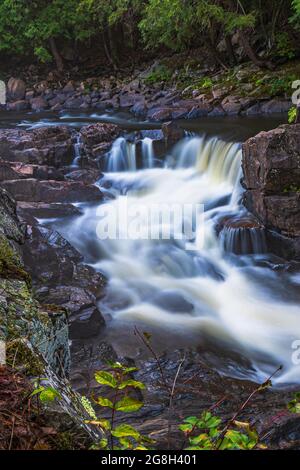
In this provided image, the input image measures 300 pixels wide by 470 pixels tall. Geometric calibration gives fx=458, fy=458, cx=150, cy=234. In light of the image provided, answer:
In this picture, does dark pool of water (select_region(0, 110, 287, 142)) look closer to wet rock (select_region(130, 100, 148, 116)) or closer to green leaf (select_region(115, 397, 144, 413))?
wet rock (select_region(130, 100, 148, 116))

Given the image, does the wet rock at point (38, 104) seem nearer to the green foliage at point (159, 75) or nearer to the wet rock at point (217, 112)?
the green foliage at point (159, 75)

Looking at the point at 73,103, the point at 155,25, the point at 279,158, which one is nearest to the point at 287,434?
the point at 279,158

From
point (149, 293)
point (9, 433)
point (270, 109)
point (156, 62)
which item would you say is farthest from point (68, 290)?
point (156, 62)

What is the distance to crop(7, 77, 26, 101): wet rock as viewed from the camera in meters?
22.8

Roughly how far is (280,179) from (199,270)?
2198 millimetres

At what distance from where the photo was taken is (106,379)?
5.97 feet

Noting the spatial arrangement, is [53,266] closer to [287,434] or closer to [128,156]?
[287,434]

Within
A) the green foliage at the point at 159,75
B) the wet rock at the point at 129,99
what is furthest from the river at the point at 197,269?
the green foliage at the point at 159,75

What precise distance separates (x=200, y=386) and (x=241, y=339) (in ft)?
5.27

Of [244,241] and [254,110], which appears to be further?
[254,110]

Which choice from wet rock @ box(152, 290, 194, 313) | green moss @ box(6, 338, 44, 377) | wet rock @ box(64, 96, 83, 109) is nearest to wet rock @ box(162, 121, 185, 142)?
wet rock @ box(152, 290, 194, 313)

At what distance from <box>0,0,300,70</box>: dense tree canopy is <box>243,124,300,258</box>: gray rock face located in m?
7.65

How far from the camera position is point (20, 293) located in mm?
2746

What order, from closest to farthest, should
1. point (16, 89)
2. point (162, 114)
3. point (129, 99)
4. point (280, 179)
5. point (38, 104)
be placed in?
1. point (280, 179)
2. point (162, 114)
3. point (129, 99)
4. point (38, 104)
5. point (16, 89)
